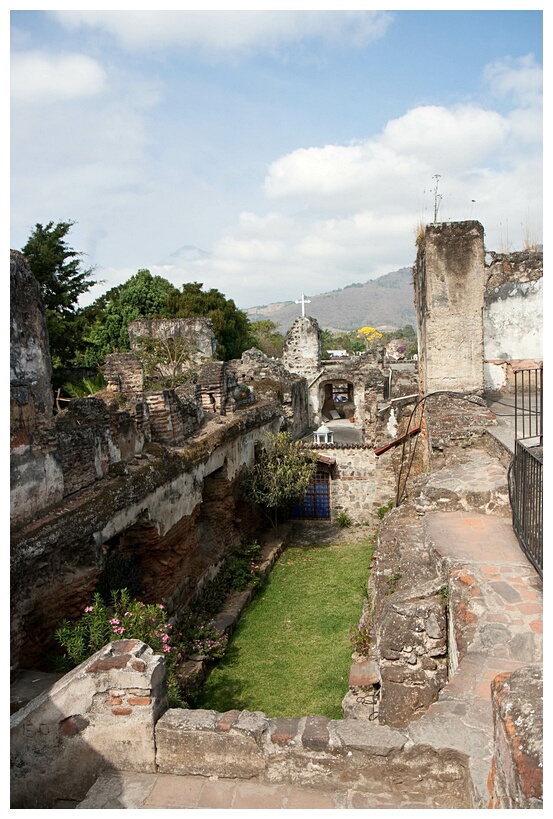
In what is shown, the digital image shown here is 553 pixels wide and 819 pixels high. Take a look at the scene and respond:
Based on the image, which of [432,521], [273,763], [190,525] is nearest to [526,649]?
[273,763]

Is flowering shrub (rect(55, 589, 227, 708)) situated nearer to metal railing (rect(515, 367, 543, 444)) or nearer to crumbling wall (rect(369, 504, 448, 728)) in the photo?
crumbling wall (rect(369, 504, 448, 728))

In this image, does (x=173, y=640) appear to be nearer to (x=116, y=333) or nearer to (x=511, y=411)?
(x=511, y=411)

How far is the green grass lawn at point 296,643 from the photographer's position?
7633mm

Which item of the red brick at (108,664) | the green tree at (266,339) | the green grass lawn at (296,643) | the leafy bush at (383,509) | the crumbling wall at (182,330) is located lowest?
the green grass lawn at (296,643)

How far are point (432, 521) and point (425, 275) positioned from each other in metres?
5.10

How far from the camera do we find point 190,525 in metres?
9.83

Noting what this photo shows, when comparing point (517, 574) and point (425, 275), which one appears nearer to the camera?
point (517, 574)

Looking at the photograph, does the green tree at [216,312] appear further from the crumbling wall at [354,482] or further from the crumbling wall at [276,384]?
the crumbling wall at [354,482]

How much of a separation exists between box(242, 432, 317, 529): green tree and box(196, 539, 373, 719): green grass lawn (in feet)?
4.75

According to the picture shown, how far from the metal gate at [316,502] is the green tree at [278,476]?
1935mm

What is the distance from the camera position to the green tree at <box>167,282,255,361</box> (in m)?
32.8

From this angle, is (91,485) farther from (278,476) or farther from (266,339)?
(266,339)

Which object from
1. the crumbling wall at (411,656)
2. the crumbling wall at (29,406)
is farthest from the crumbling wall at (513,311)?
the crumbling wall at (29,406)

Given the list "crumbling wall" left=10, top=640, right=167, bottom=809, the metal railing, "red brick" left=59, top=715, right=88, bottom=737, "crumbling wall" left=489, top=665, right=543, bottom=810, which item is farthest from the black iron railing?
"red brick" left=59, top=715, right=88, bottom=737
